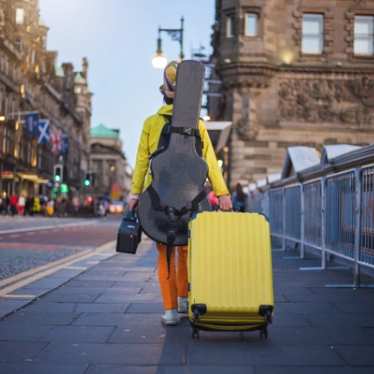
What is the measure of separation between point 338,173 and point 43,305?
515 cm

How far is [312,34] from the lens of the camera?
1507 inches

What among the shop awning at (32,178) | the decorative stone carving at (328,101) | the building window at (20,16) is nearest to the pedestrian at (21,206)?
the shop awning at (32,178)

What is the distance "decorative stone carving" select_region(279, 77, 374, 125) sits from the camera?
37.3 meters

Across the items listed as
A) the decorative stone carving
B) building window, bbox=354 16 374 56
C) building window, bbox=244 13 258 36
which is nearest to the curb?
the decorative stone carving

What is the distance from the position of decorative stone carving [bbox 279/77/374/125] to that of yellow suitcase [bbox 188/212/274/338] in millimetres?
32752

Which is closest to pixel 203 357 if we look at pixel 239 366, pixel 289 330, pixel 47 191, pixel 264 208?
pixel 239 366

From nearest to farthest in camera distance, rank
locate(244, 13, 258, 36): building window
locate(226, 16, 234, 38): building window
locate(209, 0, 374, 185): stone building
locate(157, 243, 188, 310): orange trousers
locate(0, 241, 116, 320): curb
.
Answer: locate(157, 243, 188, 310): orange trousers < locate(0, 241, 116, 320): curb < locate(209, 0, 374, 185): stone building < locate(244, 13, 258, 36): building window < locate(226, 16, 234, 38): building window

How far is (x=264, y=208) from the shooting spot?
2003cm

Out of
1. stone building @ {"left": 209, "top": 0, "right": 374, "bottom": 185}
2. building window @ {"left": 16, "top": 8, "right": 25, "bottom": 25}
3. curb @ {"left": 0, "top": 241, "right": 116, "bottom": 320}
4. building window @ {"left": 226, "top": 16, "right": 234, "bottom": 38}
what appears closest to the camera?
curb @ {"left": 0, "top": 241, "right": 116, "bottom": 320}

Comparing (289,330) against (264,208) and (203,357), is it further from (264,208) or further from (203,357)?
(264,208)

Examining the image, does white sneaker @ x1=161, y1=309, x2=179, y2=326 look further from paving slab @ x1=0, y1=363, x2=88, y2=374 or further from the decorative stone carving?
the decorative stone carving

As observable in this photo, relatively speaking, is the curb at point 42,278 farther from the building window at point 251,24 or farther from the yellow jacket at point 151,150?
the building window at point 251,24

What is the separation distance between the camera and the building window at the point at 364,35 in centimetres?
3841

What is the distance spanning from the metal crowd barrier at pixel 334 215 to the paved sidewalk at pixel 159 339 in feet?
3.31
